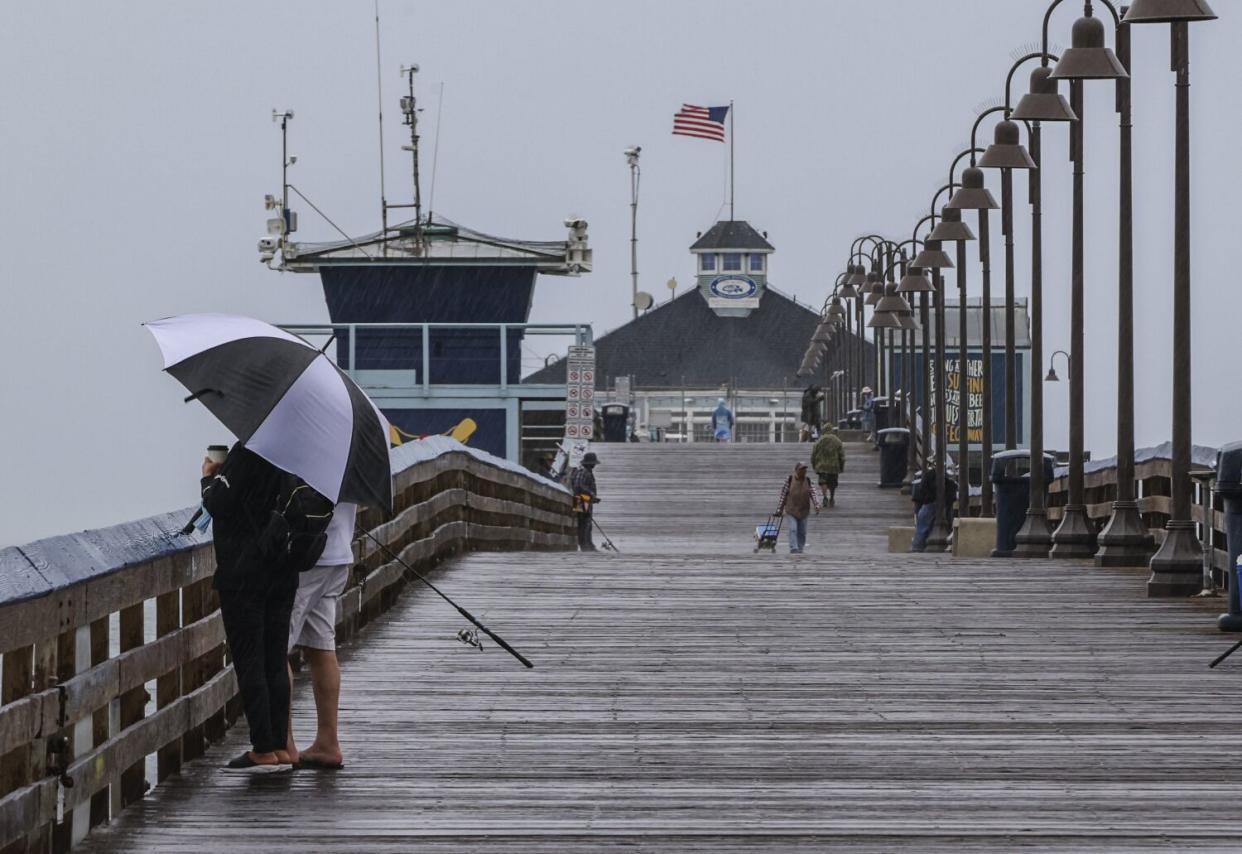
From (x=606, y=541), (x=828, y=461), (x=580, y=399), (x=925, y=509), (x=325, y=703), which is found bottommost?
(x=606, y=541)

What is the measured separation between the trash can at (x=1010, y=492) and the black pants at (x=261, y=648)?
17.6 meters

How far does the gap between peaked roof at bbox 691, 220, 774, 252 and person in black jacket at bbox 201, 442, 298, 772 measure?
10644 cm

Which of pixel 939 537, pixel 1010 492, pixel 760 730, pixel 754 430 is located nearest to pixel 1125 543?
pixel 1010 492

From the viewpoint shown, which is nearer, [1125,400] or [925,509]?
[1125,400]

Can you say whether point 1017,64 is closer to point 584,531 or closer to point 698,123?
point 584,531

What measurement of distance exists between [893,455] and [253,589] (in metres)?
41.7

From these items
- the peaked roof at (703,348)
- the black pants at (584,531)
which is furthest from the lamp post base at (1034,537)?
the peaked roof at (703,348)

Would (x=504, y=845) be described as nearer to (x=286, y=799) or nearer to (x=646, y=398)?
(x=286, y=799)

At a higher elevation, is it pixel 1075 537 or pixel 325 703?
pixel 325 703

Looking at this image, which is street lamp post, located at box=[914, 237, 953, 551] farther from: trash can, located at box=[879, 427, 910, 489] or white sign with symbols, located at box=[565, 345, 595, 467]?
trash can, located at box=[879, 427, 910, 489]

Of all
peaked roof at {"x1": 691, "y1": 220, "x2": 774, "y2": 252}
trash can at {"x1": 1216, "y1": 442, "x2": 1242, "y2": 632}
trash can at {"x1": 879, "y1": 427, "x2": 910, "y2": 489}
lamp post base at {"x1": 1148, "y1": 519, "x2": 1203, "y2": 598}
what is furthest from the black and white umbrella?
peaked roof at {"x1": 691, "y1": 220, "x2": 774, "y2": 252}

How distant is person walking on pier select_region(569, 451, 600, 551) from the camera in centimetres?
3534

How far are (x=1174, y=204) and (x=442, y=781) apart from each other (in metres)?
10.5

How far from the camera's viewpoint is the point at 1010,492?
25.3 metres
